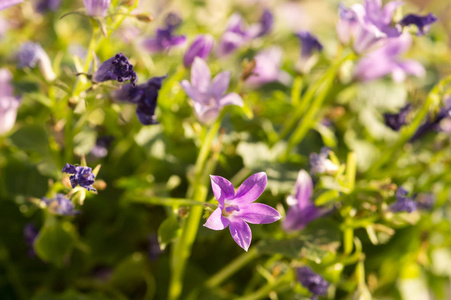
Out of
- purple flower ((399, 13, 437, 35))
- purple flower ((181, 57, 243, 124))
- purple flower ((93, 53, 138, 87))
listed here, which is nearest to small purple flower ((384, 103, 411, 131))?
purple flower ((399, 13, 437, 35))

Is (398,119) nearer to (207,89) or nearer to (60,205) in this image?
(207,89)

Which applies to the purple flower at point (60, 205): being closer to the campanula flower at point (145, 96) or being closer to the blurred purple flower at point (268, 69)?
the campanula flower at point (145, 96)

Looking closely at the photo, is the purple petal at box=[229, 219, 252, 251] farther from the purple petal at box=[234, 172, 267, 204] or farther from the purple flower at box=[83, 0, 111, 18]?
the purple flower at box=[83, 0, 111, 18]

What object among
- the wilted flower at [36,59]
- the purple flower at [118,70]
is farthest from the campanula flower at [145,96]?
the wilted flower at [36,59]

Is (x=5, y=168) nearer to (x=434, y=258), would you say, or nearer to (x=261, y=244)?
(x=261, y=244)

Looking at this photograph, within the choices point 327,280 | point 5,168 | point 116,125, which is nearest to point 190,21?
point 116,125
